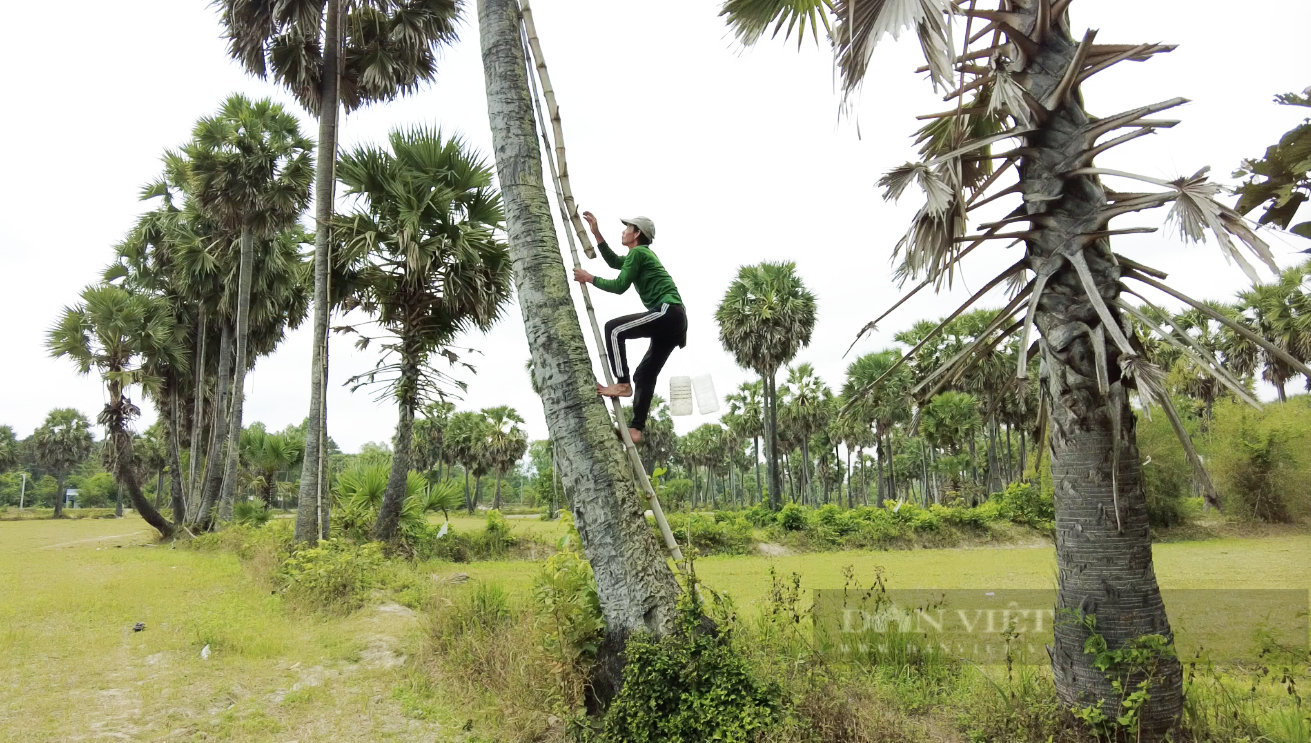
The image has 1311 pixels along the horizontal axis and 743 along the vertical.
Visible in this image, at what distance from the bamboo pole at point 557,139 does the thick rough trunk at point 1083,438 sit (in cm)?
264

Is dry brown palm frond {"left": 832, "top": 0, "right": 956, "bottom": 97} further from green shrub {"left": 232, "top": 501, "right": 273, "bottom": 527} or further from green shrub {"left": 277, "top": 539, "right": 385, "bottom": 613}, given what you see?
green shrub {"left": 232, "top": 501, "right": 273, "bottom": 527}

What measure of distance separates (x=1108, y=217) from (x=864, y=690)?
9.51ft

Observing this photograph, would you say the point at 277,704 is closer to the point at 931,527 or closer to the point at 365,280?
the point at 365,280

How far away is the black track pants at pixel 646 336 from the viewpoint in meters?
4.17

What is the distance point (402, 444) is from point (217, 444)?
9173 mm

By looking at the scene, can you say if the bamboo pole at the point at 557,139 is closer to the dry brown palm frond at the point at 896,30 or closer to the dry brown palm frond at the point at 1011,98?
the dry brown palm frond at the point at 896,30

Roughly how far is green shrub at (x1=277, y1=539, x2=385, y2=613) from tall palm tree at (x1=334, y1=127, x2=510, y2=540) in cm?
356

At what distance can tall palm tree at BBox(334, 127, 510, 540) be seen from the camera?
11891mm

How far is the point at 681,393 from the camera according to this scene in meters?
Answer: 4.21

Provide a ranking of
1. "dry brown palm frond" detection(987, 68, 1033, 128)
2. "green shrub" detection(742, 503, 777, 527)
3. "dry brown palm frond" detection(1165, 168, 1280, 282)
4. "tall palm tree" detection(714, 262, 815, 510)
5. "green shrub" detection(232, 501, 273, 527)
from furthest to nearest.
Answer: "tall palm tree" detection(714, 262, 815, 510)
"green shrub" detection(742, 503, 777, 527)
"green shrub" detection(232, 501, 273, 527)
"dry brown palm frond" detection(987, 68, 1033, 128)
"dry brown palm frond" detection(1165, 168, 1280, 282)

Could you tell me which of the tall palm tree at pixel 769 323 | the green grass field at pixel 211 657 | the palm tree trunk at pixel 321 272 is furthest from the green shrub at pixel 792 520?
the palm tree trunk at pixel 321 272

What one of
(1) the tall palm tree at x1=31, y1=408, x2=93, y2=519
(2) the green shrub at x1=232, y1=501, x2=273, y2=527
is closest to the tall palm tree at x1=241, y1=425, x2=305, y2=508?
(2) the green shrub at x1=232, y1=501, x2=273, y2=527

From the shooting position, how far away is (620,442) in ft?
13.0

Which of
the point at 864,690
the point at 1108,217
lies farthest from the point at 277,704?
the point at 1108,217
